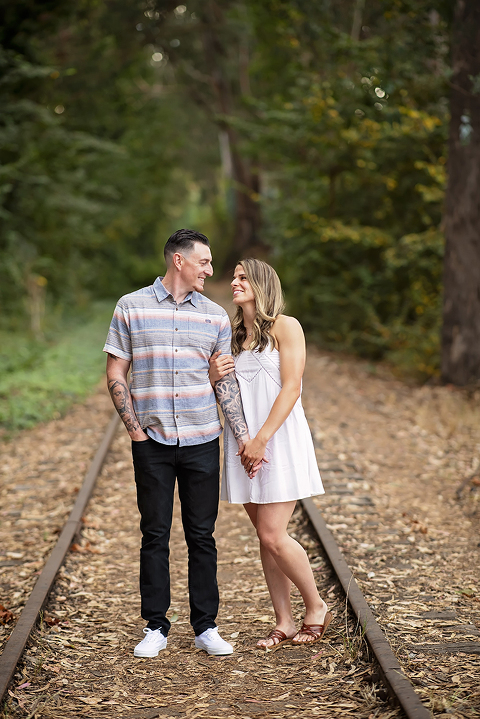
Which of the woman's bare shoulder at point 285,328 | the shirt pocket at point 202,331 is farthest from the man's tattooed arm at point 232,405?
the woman's bare shoulder at point 285,328

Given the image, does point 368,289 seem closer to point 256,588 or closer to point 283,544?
point 256,588

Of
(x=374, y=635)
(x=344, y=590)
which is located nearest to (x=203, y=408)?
(x=374, y=635)

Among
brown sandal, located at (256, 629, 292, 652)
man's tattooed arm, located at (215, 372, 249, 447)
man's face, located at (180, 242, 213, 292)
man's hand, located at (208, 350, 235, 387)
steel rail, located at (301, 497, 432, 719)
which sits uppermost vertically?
man's face, located at (180, 242, 213, 292)

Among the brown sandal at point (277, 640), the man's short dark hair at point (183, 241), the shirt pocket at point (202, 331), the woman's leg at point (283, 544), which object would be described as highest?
the man's short dark hair at point (183, 241)

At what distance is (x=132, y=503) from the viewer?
716cm

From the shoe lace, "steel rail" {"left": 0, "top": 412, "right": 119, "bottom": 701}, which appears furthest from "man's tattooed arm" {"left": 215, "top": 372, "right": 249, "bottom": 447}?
"steel rail" {"left": 0, "top": 412, "right": 119, "bottom": 701}

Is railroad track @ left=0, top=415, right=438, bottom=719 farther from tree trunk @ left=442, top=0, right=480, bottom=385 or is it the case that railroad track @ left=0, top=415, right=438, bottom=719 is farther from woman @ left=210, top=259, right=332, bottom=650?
tree trunk @ left=442, top=0, right=480, bottom=385

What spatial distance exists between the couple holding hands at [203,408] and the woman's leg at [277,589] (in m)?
0.09

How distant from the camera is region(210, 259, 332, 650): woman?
153 inches

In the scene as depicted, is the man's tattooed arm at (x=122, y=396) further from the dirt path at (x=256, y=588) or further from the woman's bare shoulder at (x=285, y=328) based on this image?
the dirt path at (x=256, y=588)

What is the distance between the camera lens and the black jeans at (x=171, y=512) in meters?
3.93

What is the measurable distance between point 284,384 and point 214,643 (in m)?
1.56

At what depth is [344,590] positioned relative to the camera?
15.5 ft

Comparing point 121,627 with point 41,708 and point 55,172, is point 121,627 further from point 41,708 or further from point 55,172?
point 55,172
